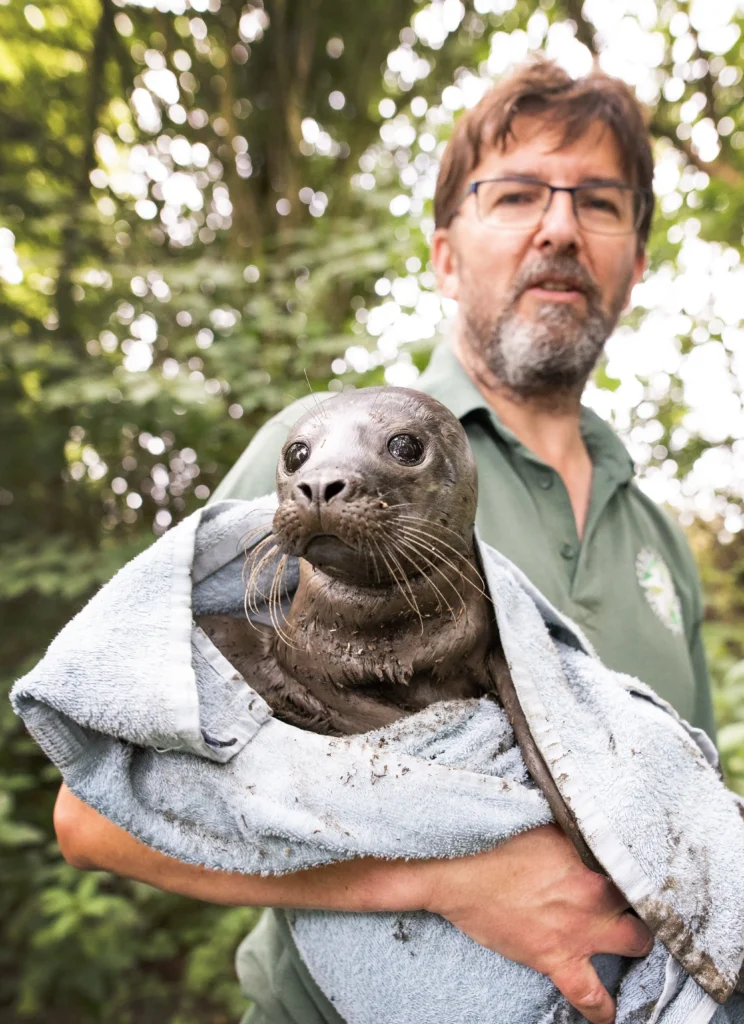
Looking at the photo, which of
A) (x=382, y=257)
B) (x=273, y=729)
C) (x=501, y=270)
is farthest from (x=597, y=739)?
(x=382, y=257)

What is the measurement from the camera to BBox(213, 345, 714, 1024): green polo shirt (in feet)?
4.97

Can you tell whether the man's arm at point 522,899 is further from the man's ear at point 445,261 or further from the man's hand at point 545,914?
the man's ear at point 445,261

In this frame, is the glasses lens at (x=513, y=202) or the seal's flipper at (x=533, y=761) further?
the glasses lens at (x=513, y=202)

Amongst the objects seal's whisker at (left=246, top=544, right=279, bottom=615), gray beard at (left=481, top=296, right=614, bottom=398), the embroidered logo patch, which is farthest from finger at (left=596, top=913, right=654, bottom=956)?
gray beard at (left=481, top=296, right=614, bottom=398)

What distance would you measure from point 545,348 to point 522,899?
1284 millimetres

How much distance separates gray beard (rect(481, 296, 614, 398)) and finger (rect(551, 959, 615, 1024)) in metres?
1.32

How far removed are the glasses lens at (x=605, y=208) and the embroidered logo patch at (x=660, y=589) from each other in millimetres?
857

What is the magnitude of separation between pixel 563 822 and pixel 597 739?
0.13 m

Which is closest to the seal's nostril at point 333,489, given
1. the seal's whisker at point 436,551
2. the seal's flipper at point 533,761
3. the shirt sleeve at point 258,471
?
the seal's whisker at point 436,551

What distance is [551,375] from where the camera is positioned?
6.28 ft

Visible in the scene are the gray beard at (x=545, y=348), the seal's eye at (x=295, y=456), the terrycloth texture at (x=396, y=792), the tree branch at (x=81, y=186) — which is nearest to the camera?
the terrycloth texture at (x=396, y=792)

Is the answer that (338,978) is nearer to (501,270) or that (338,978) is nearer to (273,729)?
(273,729)

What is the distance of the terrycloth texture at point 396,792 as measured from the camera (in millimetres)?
995

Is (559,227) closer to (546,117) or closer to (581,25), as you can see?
(546,117)
